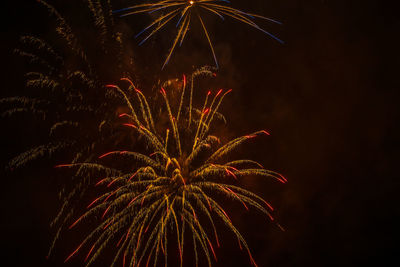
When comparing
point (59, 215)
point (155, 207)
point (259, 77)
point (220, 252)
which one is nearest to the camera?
point (155, 207)

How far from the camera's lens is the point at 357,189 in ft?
35.8

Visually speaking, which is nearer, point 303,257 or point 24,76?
point 24,76

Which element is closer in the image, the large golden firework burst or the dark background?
the large golden firework burst

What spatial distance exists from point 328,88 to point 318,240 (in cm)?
550

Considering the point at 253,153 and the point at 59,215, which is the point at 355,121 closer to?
the point at 253,153

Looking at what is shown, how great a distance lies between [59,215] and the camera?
907 cm

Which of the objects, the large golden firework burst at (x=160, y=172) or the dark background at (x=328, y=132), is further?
the dark background at (x=328, y=132)

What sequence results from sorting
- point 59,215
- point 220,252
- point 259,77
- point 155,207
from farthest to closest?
point 259,77, point 220,252, point 59,215, point 155,207

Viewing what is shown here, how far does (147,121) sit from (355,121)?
764cm

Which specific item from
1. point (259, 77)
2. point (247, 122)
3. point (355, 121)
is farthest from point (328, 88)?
point (247, 122)

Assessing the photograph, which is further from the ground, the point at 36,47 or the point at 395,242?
the point at 36,47

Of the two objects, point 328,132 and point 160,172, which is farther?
point 328,132

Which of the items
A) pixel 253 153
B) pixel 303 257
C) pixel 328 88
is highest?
pixel 328 88

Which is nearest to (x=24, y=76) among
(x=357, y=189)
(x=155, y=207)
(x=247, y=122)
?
(x=155, y=207)
